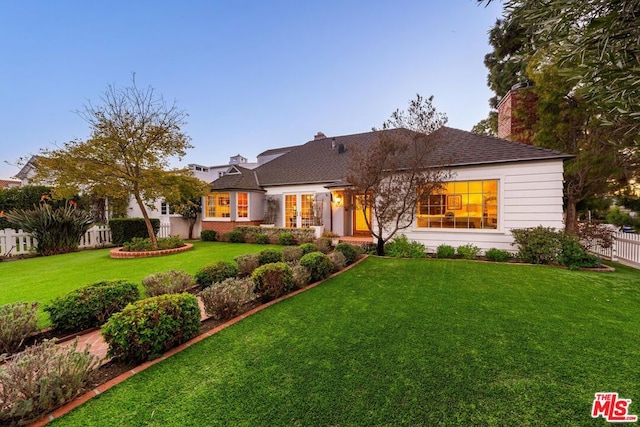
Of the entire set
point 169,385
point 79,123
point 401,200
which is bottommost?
point 169,385

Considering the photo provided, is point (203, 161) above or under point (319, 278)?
above

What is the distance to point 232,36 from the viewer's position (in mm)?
11594

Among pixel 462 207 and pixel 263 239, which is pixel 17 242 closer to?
pixel 263 239

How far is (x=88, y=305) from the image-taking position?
3.53 m

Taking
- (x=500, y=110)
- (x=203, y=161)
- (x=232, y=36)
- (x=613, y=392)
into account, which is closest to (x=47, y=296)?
(x=613, y=392)

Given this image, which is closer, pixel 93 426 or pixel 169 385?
pixel 93 426

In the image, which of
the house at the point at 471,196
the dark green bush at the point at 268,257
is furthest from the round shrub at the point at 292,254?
the house at the point at 471,196

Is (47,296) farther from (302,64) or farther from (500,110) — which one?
(500,110)

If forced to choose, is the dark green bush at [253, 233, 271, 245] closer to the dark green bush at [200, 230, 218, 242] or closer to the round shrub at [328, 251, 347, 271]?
the dark green bush at [200, 230, 218, 242]

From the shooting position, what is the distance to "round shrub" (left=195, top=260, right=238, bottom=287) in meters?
5.16

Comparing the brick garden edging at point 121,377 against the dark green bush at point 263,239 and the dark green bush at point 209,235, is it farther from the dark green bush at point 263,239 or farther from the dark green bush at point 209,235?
the dark green bush at point 209,235

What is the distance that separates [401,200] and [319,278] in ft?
12.9

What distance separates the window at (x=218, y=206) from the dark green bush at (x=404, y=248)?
9.46m

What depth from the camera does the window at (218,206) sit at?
1466cm
